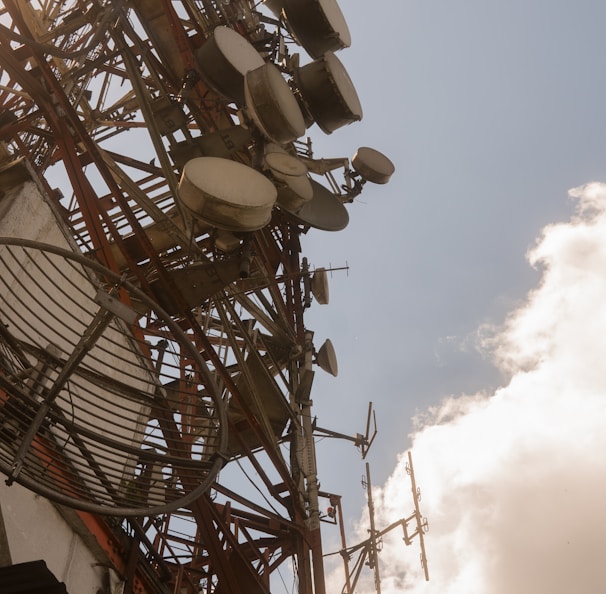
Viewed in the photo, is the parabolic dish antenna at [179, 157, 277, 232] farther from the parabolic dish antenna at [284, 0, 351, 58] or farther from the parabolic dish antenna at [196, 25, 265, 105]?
the parabolic dish antenna at [284, 0, 351, 58]

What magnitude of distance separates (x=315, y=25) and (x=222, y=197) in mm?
4778

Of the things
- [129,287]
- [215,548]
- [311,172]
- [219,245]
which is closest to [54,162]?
[311,172]

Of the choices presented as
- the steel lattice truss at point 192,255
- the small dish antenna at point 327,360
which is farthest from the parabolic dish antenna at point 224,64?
the small dish antenna at point 327,360

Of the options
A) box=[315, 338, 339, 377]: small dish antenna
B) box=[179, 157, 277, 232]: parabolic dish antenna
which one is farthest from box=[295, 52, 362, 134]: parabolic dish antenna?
box=[315, 338, 339, 377]: small dish antenna

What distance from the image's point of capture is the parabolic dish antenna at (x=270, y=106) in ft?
25.4

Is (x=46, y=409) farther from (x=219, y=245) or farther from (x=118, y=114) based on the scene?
(x=118, y=114)

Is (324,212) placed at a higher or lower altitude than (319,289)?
lower

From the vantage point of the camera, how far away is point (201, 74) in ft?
28.4

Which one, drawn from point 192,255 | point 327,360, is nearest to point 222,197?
point 192,255

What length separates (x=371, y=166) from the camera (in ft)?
36.3

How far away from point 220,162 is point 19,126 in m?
3.56

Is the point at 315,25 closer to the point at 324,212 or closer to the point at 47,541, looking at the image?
the point at 324,212

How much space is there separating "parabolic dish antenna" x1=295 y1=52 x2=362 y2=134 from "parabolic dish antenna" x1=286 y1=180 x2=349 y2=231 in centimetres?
111

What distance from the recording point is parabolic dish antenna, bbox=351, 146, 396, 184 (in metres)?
11.1
